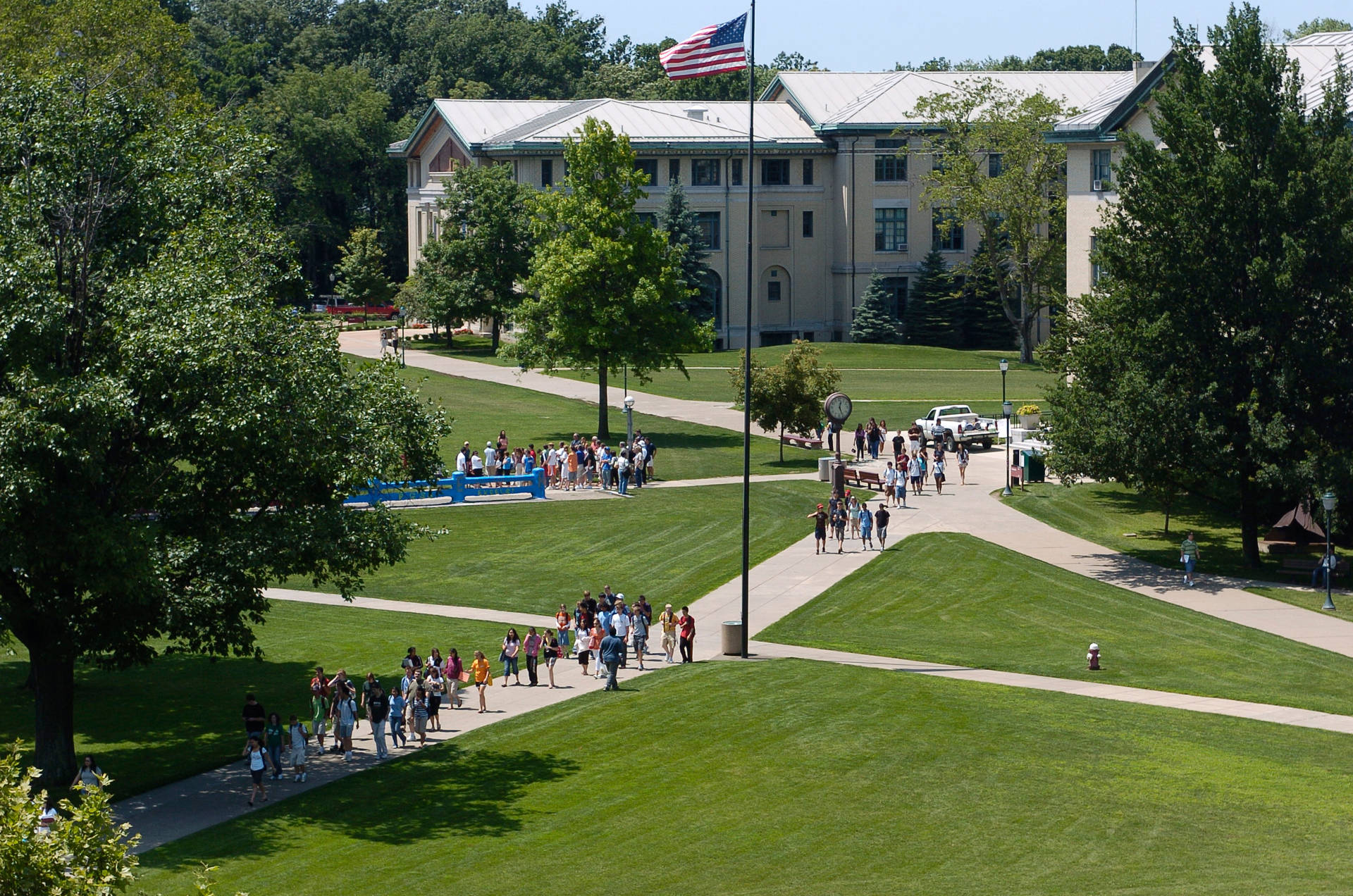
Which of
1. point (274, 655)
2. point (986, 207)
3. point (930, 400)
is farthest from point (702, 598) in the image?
point (986, 207)

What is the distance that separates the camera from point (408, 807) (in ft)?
79.0

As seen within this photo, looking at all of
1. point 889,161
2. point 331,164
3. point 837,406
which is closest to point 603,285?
point 837,406

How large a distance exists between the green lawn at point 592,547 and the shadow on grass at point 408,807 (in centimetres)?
1189

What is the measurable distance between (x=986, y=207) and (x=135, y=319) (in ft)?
228

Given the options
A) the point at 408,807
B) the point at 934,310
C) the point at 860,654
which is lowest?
the point at 408,807

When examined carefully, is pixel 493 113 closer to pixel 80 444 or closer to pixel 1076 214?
pixel 1076 214

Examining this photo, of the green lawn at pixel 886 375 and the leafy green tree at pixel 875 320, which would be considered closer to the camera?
the green lawn at pixel 886 375

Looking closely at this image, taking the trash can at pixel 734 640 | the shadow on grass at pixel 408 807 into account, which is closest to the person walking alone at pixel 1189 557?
the trash can at pixel 734 640

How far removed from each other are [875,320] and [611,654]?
6608 cm

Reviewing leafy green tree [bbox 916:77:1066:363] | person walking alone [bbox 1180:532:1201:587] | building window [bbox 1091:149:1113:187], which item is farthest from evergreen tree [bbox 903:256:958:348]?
person walking alone [bbox 1180:532:1201:587]

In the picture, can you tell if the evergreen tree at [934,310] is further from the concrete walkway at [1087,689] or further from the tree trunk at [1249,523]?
the concrete walkway at [1087,689]

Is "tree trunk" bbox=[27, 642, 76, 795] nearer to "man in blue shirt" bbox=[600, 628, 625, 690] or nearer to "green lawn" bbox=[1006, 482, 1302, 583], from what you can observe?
"man in blue shirt" bbox=[600, 628, 625, 690]

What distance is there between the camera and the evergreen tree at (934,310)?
93812 millimetres

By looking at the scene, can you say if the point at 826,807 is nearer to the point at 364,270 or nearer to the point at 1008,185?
the point at 1008,185
